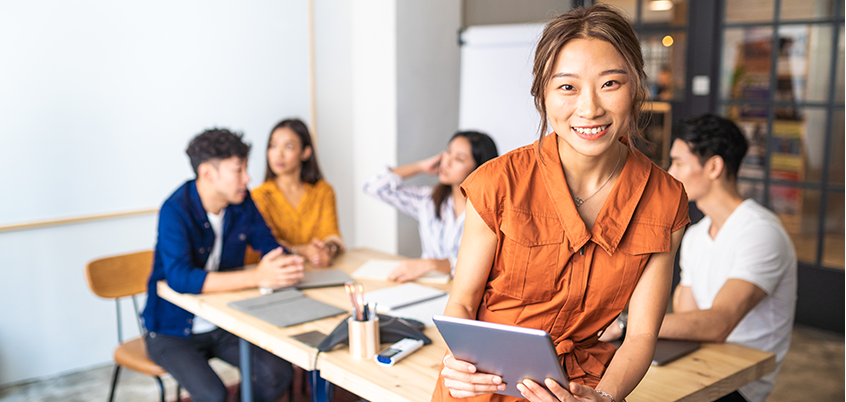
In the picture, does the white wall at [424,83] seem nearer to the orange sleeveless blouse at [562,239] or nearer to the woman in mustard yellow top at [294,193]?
the woman in mustard yellow top at [294,193]

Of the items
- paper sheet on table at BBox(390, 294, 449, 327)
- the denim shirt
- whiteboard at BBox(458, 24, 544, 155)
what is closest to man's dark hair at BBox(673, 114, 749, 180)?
paper sheet on table at BBox(390, 294, 449, 327)

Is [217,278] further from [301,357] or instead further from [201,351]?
[301,357]

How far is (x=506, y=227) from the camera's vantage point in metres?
1.16

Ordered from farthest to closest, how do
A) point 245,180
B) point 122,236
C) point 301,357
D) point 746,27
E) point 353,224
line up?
point 353,224 < point 746,27 < point 122,236 < point 245,180 < point 301,357

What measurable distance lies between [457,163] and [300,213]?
88cm

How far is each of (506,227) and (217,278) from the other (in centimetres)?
134

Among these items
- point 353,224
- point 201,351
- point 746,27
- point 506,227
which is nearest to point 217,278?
point 201,351

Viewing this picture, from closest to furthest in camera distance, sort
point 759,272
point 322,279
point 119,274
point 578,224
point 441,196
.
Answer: point 578,224 < point 759,272 < point 322,279 < point 119,274 < point 441,196

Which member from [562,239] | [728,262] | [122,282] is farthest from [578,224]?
[122,282]

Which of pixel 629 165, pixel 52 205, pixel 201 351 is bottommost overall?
pixel 201 351

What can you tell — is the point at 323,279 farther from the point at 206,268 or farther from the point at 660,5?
the point at 660,5

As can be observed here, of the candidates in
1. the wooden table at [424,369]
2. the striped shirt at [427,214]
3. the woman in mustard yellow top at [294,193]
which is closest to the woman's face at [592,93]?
the wooden table at [424,369]

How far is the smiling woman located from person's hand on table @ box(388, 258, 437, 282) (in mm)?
1095

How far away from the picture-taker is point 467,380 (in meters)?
1.12
